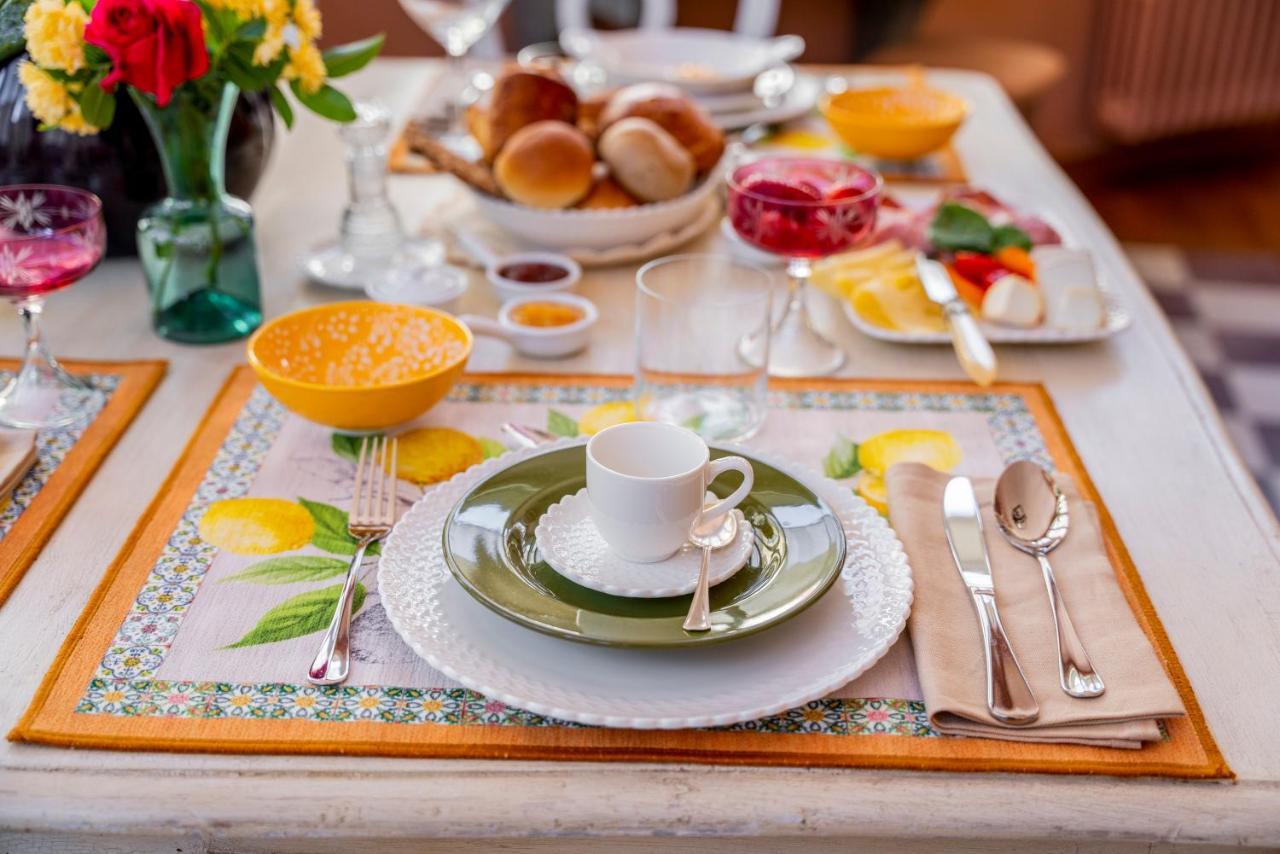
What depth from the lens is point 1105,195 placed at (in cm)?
372

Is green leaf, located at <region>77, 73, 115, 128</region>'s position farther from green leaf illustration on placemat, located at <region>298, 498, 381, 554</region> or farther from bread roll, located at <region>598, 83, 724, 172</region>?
bread roll, located at <region>598, 83, 724, 172</region>

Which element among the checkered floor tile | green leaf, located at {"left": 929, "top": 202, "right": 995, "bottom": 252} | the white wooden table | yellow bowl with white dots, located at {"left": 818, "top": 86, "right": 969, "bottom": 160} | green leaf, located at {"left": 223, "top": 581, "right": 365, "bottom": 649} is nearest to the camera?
the white wooden table

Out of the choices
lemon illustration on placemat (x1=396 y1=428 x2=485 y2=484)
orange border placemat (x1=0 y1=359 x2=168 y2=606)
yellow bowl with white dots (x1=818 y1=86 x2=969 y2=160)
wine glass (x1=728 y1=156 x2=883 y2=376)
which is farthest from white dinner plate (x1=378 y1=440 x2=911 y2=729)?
yellow bowl with white dots (x1=818 y1=86 x2=969 y2=160)

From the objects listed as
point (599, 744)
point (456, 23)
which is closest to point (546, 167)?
point (456, 23)

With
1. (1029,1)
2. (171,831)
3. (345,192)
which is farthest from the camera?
(1029,1)

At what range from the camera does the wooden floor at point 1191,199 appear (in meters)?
3.40

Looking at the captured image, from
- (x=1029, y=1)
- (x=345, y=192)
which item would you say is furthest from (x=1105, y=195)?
(x=345, y=192)

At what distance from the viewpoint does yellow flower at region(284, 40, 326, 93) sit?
1.07 meters

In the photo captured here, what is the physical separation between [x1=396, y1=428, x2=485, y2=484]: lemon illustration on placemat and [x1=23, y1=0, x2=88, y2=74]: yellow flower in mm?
390

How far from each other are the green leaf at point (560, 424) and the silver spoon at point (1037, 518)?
0.33 m

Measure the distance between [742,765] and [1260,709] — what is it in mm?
294

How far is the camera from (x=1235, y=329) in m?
2.81

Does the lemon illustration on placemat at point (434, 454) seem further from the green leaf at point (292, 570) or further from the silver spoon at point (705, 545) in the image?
the silver spoon at point (705, 545)

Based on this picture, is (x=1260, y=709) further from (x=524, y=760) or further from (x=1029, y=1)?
(x=1029, y=1)
